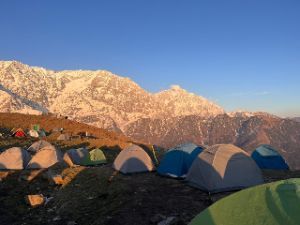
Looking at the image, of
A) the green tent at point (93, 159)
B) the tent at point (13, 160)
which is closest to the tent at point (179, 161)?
the green tent at point (93, 159)

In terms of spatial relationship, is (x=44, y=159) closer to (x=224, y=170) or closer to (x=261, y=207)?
(x=224, y=170)

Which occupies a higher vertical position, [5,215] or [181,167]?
[181,167]

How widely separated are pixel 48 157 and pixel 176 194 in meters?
13.7

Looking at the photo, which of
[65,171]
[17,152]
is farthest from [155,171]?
[17,152]

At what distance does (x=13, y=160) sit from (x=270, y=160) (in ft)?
64.4

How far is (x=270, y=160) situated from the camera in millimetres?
30172

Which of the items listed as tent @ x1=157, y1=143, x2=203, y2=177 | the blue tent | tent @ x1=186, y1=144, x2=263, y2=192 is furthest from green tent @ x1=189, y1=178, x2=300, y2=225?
the blue tent

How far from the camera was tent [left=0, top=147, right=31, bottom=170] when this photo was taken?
2836 cm

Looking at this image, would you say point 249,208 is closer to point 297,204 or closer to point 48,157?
point 297,204

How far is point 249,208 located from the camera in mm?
8539

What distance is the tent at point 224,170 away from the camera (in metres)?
18.9

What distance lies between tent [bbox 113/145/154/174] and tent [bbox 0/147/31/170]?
7.72 m

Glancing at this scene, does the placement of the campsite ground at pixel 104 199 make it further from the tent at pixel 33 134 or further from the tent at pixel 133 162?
the tent at pixel 33 134

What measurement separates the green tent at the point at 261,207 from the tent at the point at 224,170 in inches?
384
